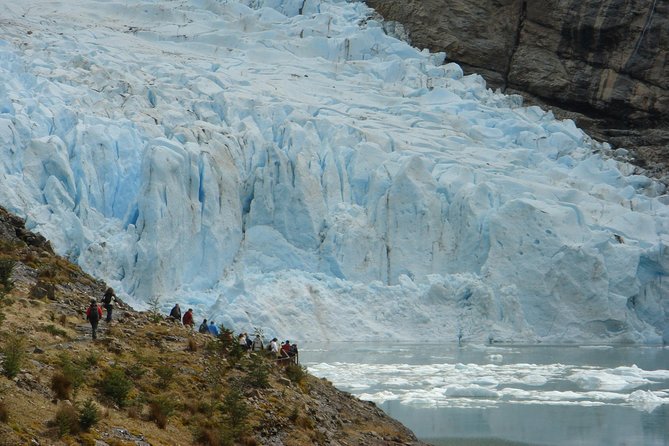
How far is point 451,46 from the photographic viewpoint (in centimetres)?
3569

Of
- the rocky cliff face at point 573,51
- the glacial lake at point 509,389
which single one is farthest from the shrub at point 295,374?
the rocky cliff face at point 573,51

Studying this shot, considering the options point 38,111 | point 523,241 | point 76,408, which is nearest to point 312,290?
point 523,241

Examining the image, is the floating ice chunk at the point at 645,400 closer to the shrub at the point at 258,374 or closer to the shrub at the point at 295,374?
the shrub at the point at 295,374

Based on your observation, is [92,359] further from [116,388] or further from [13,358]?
[13,358]

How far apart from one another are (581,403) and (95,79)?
16.9 m

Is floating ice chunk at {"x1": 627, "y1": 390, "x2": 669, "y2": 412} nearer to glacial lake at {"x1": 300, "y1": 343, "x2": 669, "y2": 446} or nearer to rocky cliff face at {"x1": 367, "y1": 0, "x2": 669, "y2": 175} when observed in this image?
glacial lake at {"x1": 300, "y1": 343, "x2": 669, "y2": 446}

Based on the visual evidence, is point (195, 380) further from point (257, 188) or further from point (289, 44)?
point (289, 44)

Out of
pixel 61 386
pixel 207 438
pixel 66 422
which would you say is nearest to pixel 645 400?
pixel 207 438

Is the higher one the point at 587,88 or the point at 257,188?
the point at 587,88

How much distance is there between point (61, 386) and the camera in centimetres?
699

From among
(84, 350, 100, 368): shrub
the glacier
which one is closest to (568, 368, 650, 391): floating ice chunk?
the glacier

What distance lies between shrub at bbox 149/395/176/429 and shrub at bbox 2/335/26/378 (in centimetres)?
109

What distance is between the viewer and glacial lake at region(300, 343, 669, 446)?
12133mm

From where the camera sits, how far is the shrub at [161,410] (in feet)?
24.0
